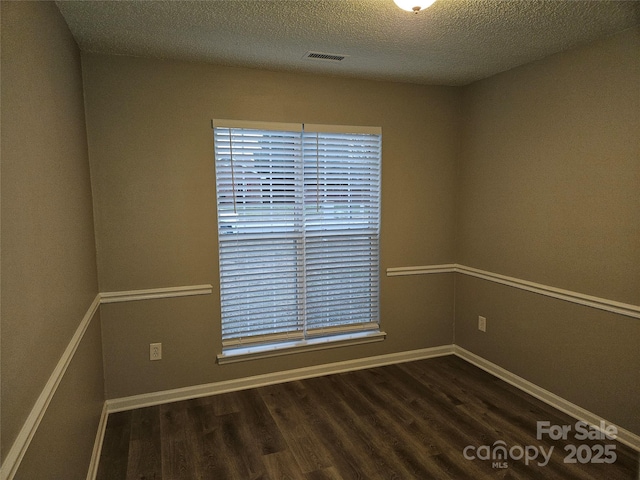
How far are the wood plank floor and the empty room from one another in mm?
18

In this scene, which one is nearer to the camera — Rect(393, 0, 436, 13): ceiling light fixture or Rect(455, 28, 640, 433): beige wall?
Rect(393, 0, 436, 13): ceiling light fixture

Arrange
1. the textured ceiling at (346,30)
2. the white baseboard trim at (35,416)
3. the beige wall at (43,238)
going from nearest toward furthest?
1. the white baseboard trim at (35,416)
2. the beige wall at (43,238)
3. the textured ceiling at (346,30)

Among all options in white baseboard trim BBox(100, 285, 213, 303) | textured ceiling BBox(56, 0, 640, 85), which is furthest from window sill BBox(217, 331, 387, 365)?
textured ceiling BBox(56, 0, 640, 85)

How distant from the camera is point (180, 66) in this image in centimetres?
279

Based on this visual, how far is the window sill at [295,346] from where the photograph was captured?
3107 millimetres

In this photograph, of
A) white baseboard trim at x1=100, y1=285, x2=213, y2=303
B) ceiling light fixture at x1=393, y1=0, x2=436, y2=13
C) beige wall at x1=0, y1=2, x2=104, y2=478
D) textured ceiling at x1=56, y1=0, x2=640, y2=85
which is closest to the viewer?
beige wall at x1=0, y1=2, x2=104, y2=478

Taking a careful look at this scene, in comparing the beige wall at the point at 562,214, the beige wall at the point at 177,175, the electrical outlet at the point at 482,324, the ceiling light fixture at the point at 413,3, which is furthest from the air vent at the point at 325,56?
the electrical outlet at the point at 482,324

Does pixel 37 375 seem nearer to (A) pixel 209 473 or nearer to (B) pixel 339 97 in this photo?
(A) pixel 209 473

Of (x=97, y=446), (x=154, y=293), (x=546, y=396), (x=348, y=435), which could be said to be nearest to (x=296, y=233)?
(x=154, y=293)

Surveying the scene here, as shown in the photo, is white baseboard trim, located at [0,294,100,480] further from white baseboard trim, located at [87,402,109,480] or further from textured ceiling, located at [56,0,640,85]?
textured ceiling, located at [56,0,640,85]

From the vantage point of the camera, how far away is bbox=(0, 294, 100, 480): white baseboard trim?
1.00 m

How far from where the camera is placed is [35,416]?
121 centimetres

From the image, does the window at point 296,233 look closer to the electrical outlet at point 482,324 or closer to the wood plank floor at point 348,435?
the wood plank floor at point 348,435

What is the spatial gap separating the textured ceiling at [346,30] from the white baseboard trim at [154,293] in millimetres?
1583
